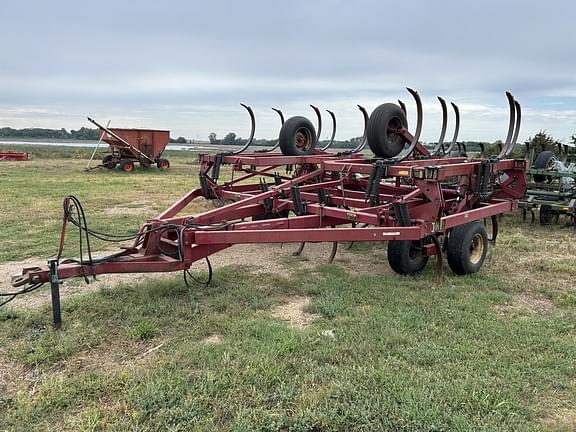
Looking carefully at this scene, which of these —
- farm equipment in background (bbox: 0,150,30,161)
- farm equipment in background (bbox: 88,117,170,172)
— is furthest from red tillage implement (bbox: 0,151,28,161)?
farm equipment in background (bbox: 88,117,170,172)

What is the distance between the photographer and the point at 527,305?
4.61 metres

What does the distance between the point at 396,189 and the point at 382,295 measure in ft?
6.69

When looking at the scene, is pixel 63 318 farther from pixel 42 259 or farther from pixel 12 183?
pixel 12 183

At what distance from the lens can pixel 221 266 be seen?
19.4ft

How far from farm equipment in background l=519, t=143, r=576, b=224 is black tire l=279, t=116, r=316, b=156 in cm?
378

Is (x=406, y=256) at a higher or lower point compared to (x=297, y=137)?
lower

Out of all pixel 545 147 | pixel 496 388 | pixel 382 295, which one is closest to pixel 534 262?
pixel 382 295

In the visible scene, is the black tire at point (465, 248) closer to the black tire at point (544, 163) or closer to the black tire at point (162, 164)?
Result: the black tire at point (544, 163)

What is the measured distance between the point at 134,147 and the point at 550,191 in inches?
670

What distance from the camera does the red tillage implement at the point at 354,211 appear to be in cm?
430

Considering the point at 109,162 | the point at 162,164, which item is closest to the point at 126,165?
the point at 109,162

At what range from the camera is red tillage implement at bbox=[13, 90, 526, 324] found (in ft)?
14.1

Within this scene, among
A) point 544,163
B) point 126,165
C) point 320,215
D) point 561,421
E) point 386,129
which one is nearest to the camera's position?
point 561,421

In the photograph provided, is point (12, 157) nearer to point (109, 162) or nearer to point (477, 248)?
point (109, 162)
